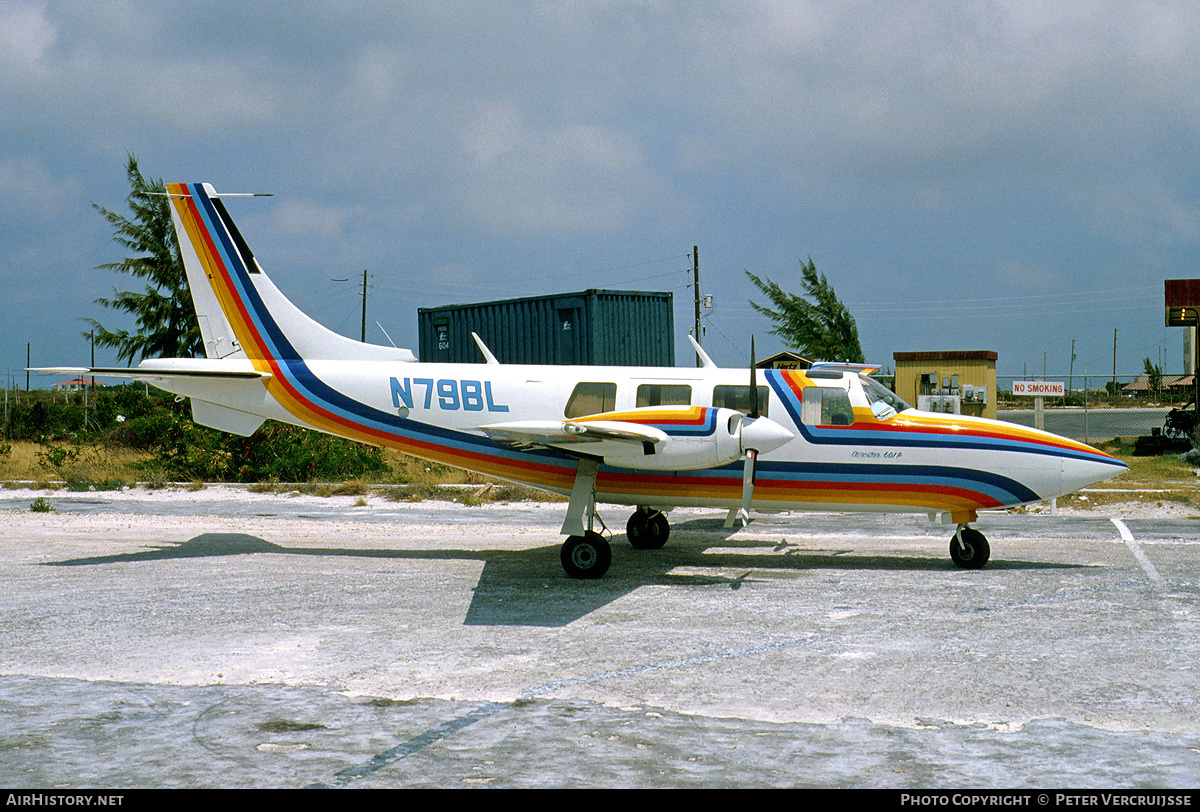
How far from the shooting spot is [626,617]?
10094 mm

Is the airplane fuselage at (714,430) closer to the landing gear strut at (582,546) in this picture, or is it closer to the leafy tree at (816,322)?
the landing gear strut at (582,546)

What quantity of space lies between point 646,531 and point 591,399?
8.22 feet

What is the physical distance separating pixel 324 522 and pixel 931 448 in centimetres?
1109

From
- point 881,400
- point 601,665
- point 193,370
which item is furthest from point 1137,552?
point 193,370

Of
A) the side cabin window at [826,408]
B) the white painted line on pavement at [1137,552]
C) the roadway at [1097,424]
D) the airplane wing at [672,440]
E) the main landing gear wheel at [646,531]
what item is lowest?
the white painted line on pavement at [1137,552]

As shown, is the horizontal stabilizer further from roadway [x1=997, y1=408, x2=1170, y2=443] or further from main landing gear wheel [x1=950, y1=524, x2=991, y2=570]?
roadway [x1=997, y1=408, x2=1170, y2=443]

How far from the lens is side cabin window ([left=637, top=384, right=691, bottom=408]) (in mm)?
13289

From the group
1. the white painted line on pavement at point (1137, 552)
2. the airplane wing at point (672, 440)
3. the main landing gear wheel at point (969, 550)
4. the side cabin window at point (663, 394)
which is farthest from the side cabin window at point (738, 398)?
the white painted line on pavement at point (1137, 552)

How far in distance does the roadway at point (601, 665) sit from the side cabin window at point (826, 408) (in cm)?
196

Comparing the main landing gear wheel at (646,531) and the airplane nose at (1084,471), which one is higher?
the airplane nose at (1084,471)

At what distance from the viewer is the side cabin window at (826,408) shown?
13.1 m

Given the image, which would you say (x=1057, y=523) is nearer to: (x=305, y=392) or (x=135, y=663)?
(x=305, y=392)

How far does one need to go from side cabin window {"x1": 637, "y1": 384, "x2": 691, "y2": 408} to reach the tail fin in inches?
148
